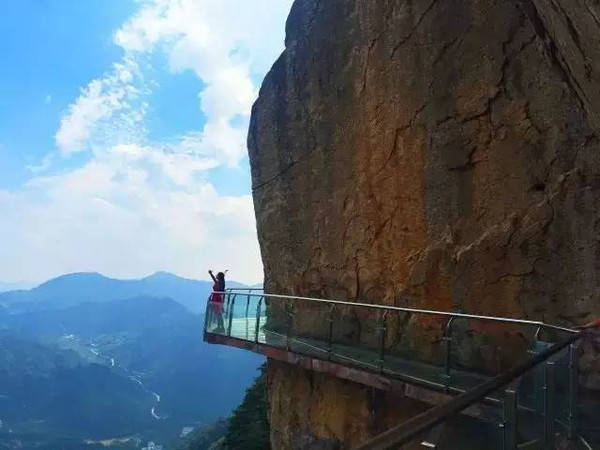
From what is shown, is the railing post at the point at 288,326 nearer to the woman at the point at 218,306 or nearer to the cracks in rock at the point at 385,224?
the cracks in rock at the point at 385,224

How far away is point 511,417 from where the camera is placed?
12.0 feet

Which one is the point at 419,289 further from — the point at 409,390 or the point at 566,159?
the point at 566,159

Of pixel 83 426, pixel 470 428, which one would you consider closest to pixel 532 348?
pixel 470 428

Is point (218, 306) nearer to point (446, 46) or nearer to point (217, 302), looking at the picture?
point (217, 302)

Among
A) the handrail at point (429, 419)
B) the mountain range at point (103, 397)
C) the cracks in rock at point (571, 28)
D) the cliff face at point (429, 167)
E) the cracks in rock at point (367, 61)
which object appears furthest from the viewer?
the mountain range at point (103, 397)

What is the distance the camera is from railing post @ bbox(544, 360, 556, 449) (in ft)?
13.5

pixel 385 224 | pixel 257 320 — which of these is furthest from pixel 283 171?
pixel 385 224

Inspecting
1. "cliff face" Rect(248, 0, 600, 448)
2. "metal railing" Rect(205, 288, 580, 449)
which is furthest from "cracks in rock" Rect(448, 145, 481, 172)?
"metal railing" Rect(205, 288, 580, 449)

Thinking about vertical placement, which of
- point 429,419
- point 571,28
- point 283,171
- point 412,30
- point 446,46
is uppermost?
point 412,30

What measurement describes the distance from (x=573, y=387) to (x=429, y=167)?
539cm

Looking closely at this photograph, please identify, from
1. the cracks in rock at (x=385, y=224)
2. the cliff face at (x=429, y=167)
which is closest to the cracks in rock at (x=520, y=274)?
the cliff face at (x=429, y=167)

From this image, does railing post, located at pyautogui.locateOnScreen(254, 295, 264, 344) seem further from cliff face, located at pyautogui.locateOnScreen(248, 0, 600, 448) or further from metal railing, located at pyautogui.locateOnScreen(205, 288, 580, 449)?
cliff face, located at pyautogui.locateOnScreen(248, 0, 600, 448)

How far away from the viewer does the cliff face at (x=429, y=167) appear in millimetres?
7309

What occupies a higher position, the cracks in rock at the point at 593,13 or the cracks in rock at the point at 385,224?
the cracks in rock at the point at 593,13
